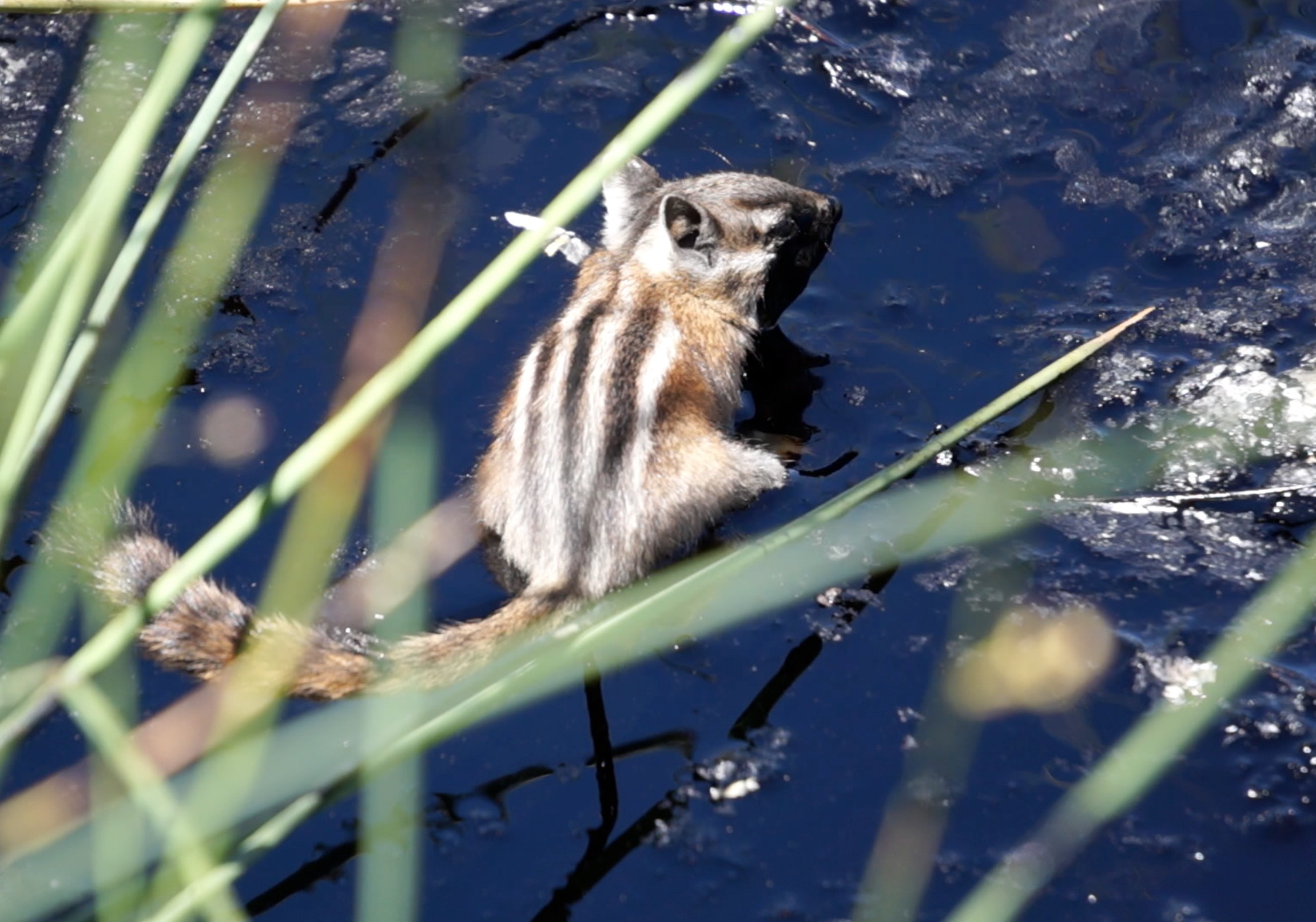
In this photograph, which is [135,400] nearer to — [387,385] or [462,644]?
[462,644]

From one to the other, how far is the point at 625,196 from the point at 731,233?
1.42 feet

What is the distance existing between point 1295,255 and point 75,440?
4.19m

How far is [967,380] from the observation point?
484 cm

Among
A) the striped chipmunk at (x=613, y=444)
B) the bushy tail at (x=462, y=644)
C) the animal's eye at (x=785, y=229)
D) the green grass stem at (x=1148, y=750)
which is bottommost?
the green grass stem at (x=1148, y=750)

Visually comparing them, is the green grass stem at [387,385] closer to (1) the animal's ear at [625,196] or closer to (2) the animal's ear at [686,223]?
(2) the animal's ear at [686,223]

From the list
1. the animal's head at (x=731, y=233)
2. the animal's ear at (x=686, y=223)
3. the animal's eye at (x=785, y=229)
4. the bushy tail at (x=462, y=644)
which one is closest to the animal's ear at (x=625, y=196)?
the animal's head at (x=731, y=233)

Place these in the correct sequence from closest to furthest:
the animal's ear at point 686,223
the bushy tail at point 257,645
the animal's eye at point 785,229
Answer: the bushy tail at point 257,645 < the animal's ear at point 686,223 < the animal's eye at point 785,229

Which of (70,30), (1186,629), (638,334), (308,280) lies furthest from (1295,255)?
(70,30)

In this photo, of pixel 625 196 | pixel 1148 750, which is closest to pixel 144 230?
pixel 625 196

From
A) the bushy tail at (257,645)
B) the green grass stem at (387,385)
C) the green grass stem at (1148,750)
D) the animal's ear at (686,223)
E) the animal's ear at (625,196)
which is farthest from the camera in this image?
the animal's ear at (625,196)

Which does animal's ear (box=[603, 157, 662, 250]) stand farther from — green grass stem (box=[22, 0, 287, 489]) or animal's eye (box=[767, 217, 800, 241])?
green grass stem (box=[22, 0, 287, 489])

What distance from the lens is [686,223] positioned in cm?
514

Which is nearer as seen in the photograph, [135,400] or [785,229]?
[135,400]

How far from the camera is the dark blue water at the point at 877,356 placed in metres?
3.76
